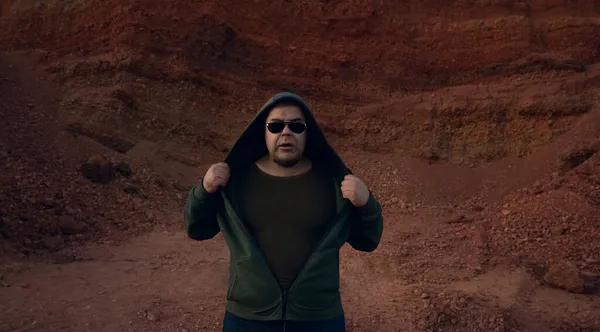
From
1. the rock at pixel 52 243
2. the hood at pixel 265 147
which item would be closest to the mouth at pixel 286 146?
the hood at pixel 265 147

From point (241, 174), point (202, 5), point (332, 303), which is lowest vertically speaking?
point (332, 303)

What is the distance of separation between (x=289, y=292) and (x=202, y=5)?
1367 cm

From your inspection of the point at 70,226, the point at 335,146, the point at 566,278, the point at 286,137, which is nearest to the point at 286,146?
the point at 286,137

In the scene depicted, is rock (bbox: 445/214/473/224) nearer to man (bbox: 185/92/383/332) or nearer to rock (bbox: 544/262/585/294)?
rock (bbox: 544/262/585/294)

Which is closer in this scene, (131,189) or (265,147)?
(265,147)

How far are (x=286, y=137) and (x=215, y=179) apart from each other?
0.36 meters

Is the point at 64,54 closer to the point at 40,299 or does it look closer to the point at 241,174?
the point at 40,299

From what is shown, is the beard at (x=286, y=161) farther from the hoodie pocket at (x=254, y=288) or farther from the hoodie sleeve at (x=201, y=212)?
the hoodie pocket at (x=254, y=288)

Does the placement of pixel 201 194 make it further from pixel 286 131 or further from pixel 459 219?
pixel 459 219

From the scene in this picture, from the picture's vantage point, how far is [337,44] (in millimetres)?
15859

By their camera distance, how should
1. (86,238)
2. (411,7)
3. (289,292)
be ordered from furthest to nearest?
(411,7) < (86,238) < (289,292)

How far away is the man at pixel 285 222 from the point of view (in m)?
2.48

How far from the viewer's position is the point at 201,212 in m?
2.66

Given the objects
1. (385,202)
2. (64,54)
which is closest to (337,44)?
(385,202)
